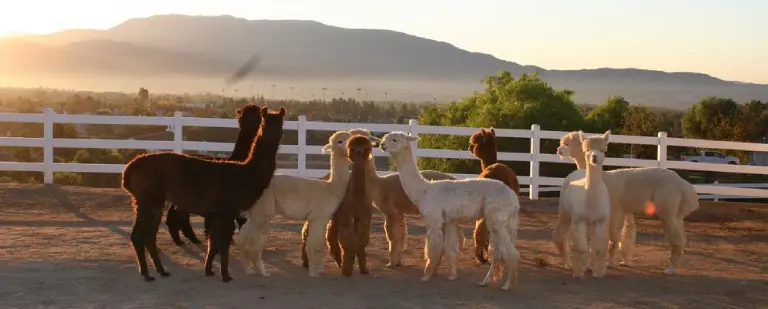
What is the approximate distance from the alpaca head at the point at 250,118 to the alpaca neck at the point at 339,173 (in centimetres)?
118

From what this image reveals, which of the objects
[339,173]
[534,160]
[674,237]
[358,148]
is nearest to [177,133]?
[534,160]

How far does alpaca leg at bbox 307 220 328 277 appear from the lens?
8625mm

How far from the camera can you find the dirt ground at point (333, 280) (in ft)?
25.5

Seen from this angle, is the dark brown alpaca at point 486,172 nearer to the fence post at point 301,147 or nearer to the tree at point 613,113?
the fence post at point 301,147

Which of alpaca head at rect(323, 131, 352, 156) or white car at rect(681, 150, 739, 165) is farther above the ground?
alpaca head at rect(323, 131, 352, 156)

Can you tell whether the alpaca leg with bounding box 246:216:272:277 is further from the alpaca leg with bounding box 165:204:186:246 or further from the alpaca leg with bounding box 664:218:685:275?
the alpaca leg with bounding box 664:218:685:275

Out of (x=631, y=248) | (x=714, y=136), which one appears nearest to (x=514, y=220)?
(x=631, y=248)

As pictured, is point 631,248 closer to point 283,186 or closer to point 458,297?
point 458,297

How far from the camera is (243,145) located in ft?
31.6

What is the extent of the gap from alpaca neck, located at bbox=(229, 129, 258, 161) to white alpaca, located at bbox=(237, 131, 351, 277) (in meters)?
0.96

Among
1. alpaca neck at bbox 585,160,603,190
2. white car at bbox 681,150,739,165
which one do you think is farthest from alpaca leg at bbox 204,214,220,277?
white car at bbox 681,150,739,165

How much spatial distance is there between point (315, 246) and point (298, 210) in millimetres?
402

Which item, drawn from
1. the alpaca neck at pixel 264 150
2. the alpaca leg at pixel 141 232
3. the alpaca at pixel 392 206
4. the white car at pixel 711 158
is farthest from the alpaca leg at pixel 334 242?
the white car at pixel 711 158

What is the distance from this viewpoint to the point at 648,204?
941 centimetres
